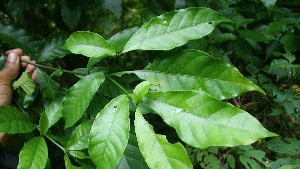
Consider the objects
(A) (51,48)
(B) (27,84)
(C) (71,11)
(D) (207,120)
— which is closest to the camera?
(D) (207,120)

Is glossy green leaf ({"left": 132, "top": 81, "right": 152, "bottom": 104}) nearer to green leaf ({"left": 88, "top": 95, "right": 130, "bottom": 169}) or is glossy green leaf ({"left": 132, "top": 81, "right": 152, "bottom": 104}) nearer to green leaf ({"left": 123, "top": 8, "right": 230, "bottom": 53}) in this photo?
green leaf ({"left": 88, "top": 95, "right": 130, "bottom": 169})

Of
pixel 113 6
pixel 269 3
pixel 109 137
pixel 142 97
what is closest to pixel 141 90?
pixel 142 97

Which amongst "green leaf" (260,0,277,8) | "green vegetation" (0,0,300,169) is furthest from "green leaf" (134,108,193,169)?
"green leaf" (260,0,277,8)

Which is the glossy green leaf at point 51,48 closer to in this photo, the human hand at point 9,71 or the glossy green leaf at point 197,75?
the human hand at point 9,71

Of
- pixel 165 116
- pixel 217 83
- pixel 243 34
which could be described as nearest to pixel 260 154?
pixel 243 34

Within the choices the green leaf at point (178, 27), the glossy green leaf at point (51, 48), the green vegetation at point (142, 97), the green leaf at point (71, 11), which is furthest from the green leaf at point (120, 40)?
the green leaf at point (71, 11)

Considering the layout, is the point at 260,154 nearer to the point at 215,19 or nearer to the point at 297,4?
the point at 215,19

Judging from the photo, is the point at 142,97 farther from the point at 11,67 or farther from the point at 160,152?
the point at 11,67

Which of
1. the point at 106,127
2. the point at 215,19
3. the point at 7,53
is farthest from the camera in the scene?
the point at 7,53
